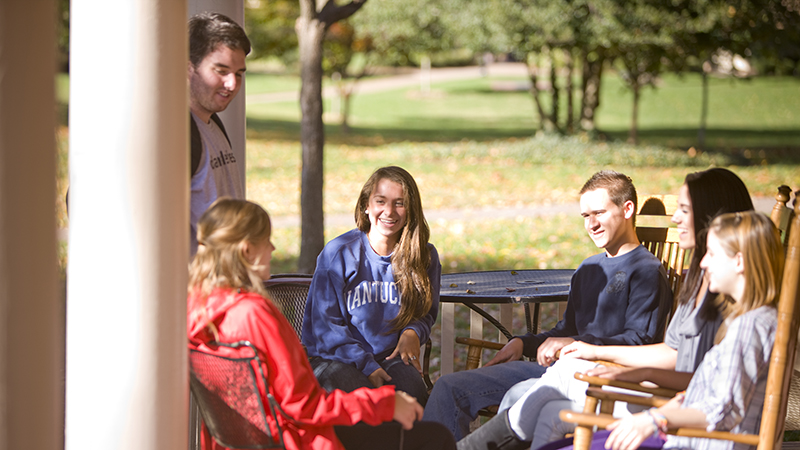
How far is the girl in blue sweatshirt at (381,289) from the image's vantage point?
337cm

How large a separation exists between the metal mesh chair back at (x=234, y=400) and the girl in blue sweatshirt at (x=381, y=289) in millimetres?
895

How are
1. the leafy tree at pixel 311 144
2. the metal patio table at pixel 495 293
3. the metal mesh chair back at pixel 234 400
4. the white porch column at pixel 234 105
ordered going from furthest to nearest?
the leafy tree at pixel 311 144
the white porch column at pixel 234 105
the metal patio table at pixel 495 293
the metal mesh chair back at pixel 234 400

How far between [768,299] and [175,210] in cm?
187

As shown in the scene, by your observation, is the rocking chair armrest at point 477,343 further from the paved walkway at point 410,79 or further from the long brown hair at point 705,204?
the paved walkway at point 410,79

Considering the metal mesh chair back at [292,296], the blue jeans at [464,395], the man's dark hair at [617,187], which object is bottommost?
the blue jeans at [464,395]

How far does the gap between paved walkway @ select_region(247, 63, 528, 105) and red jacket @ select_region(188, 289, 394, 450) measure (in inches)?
1430

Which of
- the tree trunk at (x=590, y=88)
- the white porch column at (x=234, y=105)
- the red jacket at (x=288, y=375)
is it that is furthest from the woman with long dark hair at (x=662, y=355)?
the tree trunk at (x=590, y=88)

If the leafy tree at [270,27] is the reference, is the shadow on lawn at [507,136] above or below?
below

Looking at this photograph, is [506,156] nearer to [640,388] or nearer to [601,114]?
[640,388]

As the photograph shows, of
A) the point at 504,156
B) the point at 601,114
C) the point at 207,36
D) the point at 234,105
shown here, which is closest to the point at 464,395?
the point at 207,36

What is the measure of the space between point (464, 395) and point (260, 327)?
129 centimetres

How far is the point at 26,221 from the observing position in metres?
2.50

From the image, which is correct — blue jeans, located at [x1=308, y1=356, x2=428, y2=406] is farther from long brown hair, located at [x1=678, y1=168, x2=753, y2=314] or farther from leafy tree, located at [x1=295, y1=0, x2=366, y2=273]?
leafy tree, located at [x1=295, y1=0, x2=366, y2=273]

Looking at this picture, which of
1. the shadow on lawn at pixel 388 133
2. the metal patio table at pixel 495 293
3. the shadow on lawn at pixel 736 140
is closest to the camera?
the metal patio table at pixel 495 293
